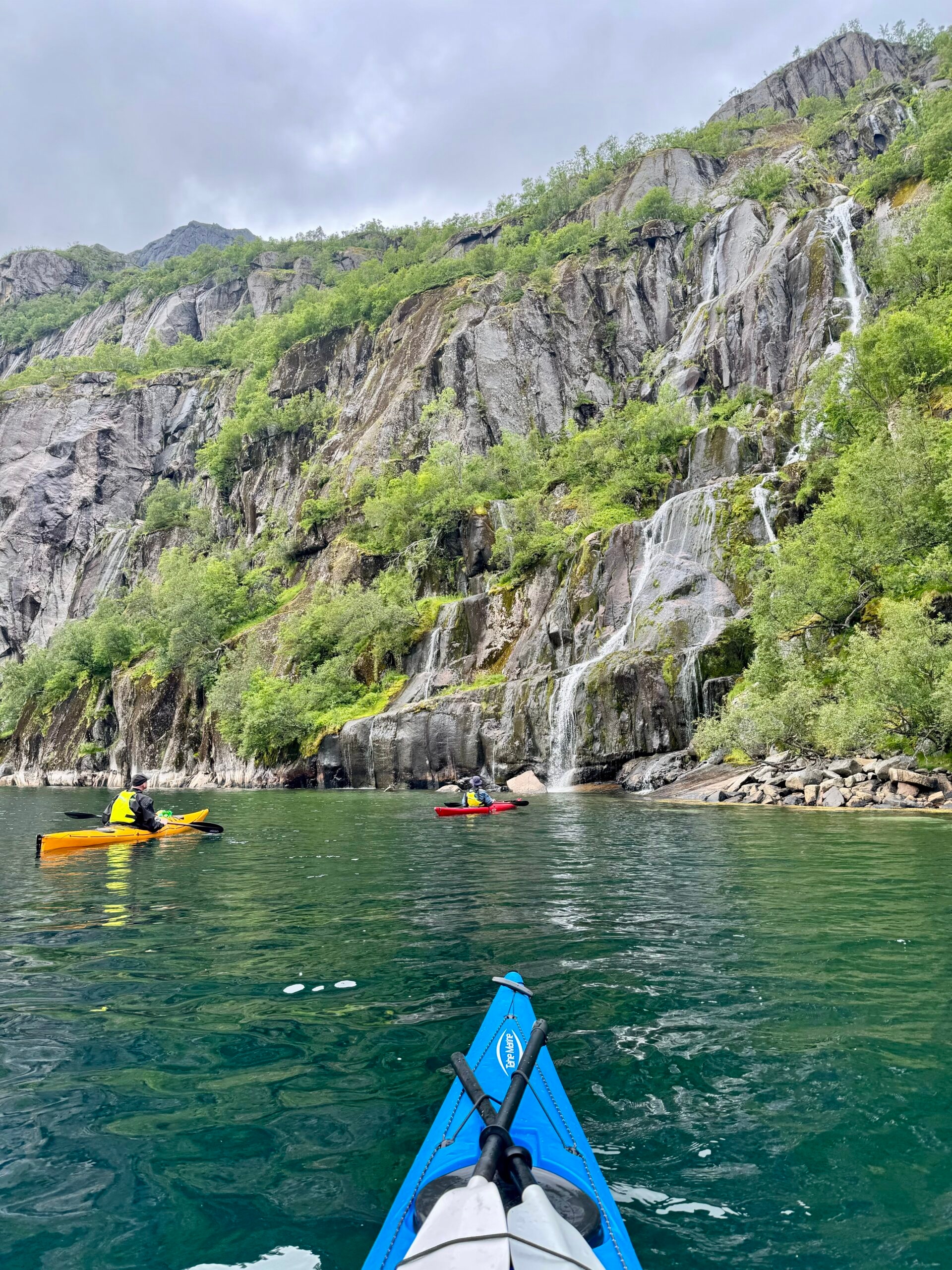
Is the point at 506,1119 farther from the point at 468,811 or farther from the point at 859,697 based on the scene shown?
the point at 859,697

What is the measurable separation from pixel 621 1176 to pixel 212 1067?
9.21 feet

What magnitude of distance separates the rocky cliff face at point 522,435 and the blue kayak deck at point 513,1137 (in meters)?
27.5

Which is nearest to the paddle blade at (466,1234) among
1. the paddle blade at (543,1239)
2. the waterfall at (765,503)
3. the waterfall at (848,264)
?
the paddle blade at (543,1239)

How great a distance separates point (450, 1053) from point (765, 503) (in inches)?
1378

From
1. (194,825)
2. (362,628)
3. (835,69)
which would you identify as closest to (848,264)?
(362,628)

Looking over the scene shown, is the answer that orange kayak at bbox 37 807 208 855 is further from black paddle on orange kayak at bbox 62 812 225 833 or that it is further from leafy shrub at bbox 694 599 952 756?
leafy shrub at bbox 694 599 952 756

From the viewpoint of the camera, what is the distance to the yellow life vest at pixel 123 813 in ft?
59.4

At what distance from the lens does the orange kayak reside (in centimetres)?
1608

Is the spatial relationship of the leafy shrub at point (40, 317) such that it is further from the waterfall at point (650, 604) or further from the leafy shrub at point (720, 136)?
the waterfall at point (650, 604)

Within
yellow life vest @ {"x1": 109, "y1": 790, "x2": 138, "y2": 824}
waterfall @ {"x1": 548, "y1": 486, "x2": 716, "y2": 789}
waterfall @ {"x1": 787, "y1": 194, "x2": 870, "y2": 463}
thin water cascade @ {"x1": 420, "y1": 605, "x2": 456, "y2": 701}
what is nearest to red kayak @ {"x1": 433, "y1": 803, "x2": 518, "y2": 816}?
yellow life vest @ {"x1": 109, "y1": 790, "x2": 138, "y2": 824}

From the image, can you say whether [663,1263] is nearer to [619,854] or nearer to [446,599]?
[619,854]

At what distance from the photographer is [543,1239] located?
2477 millimetres

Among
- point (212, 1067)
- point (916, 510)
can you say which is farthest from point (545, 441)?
point (212, 1067)

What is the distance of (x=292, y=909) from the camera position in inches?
387
